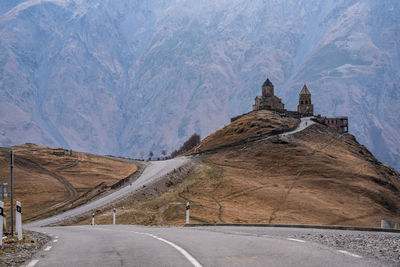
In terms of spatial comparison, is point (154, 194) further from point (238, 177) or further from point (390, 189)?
point (390, 189)

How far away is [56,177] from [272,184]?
1985 inches

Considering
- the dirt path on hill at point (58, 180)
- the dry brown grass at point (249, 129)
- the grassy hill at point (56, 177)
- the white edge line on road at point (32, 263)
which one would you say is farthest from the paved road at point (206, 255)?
the dry brown grass at point (249, 129)

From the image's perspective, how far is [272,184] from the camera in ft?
325

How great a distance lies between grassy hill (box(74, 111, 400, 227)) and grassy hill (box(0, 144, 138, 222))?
1760 centimetres

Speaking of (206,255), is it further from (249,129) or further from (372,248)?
(249,129)

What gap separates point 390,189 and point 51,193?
66437mm

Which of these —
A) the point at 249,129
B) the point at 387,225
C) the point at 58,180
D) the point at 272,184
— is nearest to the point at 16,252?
the point at 387,225

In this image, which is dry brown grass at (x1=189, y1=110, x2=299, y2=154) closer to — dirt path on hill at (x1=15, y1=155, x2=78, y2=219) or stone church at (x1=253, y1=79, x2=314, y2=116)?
stone church at (x1=253, y1=79, x2=314, y2=116)

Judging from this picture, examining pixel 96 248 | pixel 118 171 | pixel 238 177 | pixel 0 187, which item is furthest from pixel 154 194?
pixel 96 248

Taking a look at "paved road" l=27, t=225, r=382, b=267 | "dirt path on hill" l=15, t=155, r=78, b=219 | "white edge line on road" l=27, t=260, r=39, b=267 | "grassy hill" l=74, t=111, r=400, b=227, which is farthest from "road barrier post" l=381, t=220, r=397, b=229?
"dirt path on hill" l=15, t=155, r=78, b=219

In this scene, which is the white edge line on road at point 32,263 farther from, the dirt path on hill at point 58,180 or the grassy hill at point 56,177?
the dirt path on hill at point 58,180

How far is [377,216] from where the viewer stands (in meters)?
88.2

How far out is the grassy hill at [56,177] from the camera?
Answer: 323 feet

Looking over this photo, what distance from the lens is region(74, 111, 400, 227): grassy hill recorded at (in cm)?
7494
